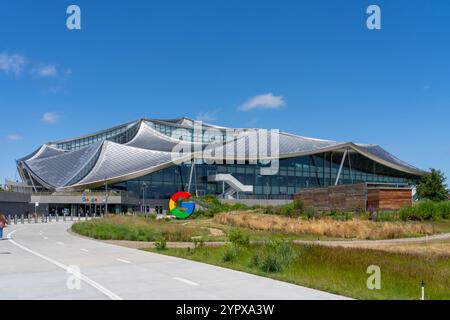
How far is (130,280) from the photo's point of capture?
11.8m

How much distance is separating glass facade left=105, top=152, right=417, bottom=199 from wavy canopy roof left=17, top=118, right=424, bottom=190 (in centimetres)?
211

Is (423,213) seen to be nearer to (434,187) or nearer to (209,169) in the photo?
(434,187)

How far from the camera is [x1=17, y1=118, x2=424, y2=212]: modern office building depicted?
77938 mm

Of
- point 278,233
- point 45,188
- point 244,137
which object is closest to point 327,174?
point 244,137

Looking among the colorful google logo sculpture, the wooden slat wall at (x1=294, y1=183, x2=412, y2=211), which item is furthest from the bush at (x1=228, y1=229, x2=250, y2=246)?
the colorful google logo sculpture

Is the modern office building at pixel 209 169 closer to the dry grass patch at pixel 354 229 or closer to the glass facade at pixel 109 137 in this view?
the glass facade at pixel 109 137

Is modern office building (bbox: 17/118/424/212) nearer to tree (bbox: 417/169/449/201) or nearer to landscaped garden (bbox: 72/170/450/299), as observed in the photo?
tree (bbox: 417/169/449/201)

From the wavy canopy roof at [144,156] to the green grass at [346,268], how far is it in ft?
198

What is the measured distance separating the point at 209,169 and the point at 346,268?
6812 cm

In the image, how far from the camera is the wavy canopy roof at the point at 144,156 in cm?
7819

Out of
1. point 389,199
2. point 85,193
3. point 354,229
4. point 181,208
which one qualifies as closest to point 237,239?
point 354,229

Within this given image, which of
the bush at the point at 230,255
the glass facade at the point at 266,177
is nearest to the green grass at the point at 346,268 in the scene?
the bush at the point at 230,255

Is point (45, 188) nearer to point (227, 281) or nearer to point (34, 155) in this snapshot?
point (34, 155)

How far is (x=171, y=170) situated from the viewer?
80.2 metres
